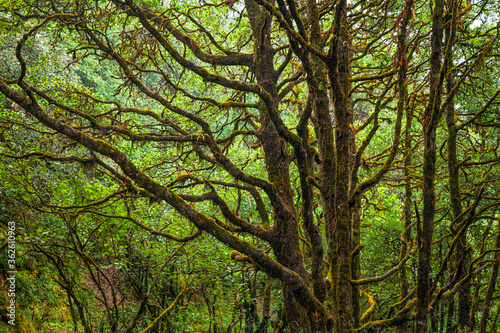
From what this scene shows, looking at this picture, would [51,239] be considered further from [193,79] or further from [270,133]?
[193,79]

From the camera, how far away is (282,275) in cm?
434

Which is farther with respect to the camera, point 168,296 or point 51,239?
point 168,296

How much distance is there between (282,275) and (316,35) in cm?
305

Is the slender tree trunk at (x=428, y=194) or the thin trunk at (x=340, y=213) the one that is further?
the thin trunk at (x=340, y=213)

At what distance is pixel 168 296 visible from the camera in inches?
306

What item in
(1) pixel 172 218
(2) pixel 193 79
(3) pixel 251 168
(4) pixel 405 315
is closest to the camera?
(4) pixel 405 315

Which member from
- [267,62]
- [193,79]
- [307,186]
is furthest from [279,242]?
[193,79]

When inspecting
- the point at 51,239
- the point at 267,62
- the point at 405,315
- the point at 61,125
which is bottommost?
the point at 405,315

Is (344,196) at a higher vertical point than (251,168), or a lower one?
lower

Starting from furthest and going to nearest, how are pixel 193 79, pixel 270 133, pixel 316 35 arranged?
1. pixel 193 79
2. pixel 270 133
3. pixel 316 35

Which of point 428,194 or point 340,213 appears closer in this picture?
point 428,194

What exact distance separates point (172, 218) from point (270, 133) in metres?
3.09

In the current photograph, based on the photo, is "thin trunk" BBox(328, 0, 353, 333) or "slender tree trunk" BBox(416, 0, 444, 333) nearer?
"slender tree trunk" BBox(416, 0, 444, 333)

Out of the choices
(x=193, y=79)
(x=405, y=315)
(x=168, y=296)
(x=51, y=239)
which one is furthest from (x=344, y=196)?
(x=193, y=79)
